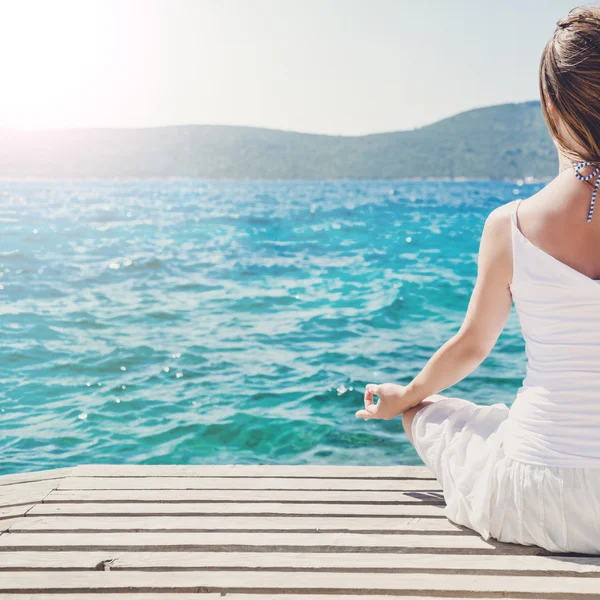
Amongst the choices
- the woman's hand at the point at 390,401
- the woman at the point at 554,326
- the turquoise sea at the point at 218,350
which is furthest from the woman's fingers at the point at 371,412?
the turquoise sea at the point at 218,350

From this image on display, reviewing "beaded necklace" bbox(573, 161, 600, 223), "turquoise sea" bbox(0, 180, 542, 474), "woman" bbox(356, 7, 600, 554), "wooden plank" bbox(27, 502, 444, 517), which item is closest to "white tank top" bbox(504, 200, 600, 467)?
"woman" bbox(356, 7, 600, 554)

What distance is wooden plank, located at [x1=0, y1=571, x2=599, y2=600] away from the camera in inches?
69.9

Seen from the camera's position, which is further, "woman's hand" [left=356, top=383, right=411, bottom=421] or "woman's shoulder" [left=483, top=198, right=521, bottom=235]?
"woman's hand" [left=356, top=383, right=411, bottom=421]

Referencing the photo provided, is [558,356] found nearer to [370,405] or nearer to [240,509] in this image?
[370,405]

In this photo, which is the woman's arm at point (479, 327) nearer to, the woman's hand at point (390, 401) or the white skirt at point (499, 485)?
the woman's hand at point (390, 401)

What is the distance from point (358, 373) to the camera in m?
7.00

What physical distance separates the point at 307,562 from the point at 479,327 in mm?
832

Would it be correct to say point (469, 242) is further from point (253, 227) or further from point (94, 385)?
point (94, 385)

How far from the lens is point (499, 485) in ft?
6.42

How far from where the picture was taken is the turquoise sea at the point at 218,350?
539 centimetres

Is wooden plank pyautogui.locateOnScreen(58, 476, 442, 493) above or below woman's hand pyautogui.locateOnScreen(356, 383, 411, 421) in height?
below

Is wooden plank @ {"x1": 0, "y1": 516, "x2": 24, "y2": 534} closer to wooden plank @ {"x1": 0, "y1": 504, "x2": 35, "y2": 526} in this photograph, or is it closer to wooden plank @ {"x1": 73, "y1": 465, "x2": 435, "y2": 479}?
wooden plank @ {"x1": 0, "y1": 504, "x2": 35, "y2": 526}

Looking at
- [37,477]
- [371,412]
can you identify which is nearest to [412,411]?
[371,412]

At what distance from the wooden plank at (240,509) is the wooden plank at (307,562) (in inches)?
11.7
